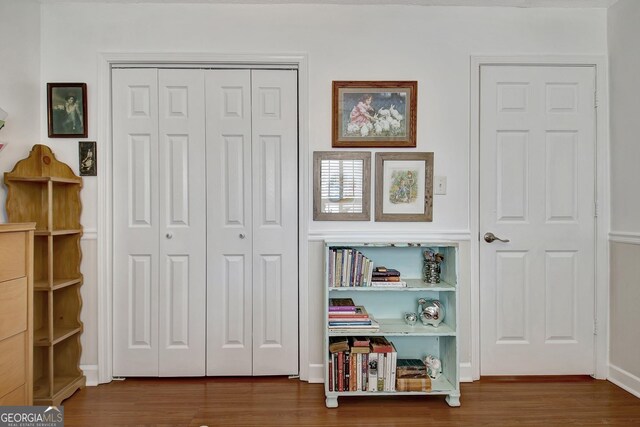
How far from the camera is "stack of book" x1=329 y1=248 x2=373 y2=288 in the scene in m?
2.22

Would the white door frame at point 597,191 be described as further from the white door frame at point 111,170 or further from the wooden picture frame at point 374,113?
the white door frame at point 111,170

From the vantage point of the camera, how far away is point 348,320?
2195 millimetres

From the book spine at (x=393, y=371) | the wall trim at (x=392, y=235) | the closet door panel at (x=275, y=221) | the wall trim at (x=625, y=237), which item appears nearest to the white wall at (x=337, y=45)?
the wall trim at (x=392, y=235)

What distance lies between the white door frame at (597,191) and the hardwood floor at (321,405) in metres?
0.27

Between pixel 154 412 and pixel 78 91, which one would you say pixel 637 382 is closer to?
pixel 154 412

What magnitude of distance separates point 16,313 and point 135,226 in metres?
0.84

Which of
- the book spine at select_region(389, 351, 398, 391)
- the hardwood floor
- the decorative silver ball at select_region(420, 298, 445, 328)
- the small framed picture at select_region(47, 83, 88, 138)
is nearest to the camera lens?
the hardwood floor

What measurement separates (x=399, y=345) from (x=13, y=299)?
84.4 inches

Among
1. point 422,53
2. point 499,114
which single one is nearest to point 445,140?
point 499,114

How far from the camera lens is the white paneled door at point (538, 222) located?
8.25ft

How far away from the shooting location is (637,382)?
2283mm

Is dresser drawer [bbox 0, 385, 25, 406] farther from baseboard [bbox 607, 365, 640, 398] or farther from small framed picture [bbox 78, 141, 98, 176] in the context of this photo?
baseboard [bbox 607, 365, 640, 398]

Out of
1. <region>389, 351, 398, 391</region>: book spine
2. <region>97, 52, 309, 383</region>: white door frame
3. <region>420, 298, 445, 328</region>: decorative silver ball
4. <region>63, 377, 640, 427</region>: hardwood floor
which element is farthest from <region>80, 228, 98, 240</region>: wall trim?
<region>420, 298, 445, 328</region>: decorative silver ball

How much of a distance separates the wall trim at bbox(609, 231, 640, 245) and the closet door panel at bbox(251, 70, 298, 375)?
209cm
